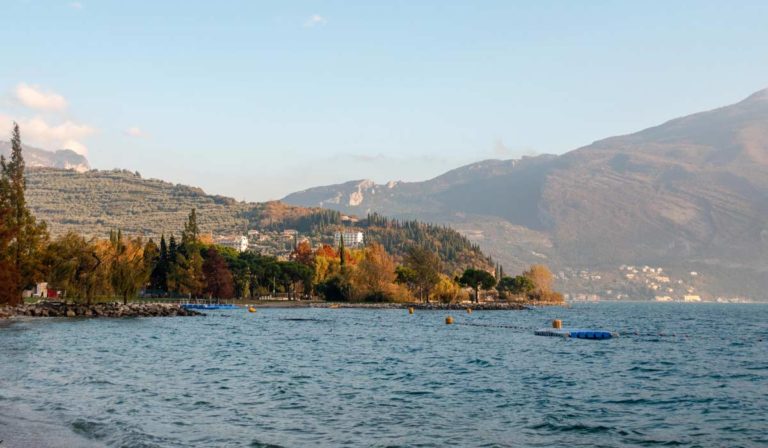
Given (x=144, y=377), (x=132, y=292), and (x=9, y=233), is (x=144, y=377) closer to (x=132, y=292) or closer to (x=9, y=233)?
(x=9, y=233)

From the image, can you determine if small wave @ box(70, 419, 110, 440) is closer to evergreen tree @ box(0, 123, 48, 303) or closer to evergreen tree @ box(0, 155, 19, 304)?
evergreen tree @ box(0, 155, 19, 304)

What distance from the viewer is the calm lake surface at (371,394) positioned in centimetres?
2964

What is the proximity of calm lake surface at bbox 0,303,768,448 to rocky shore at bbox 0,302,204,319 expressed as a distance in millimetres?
39941

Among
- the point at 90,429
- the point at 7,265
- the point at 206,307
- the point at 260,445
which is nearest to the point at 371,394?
the point at 260,445

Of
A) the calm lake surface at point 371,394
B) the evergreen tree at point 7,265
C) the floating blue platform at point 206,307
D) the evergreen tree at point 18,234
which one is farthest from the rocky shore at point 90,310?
the calm lake surface at point 371,394

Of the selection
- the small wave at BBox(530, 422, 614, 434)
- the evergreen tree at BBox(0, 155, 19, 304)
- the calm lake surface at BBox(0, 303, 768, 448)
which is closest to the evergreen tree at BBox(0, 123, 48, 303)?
the evergreen tree at BBox(0, 155, 19, 304)

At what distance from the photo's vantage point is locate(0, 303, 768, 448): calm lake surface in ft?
97.2

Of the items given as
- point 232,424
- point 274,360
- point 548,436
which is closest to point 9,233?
point 274,360

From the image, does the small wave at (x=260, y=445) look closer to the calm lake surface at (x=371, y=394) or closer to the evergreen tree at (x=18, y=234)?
the calm lake surface at (x=371, y=394)

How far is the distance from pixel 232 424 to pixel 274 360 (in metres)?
28.7

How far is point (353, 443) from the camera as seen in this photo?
28094 millimetres

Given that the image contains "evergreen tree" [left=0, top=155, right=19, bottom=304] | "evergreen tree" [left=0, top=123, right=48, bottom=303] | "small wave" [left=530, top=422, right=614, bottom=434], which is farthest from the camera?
"evergreen tree" [left=0, top=123, right=48, bottom=303]

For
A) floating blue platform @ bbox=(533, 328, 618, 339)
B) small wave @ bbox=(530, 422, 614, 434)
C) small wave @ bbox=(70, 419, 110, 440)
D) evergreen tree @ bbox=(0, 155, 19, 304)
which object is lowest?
small wave @ bbox=(530, 422, 614, 434)

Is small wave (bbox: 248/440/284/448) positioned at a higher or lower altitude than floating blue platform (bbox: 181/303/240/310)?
lower
